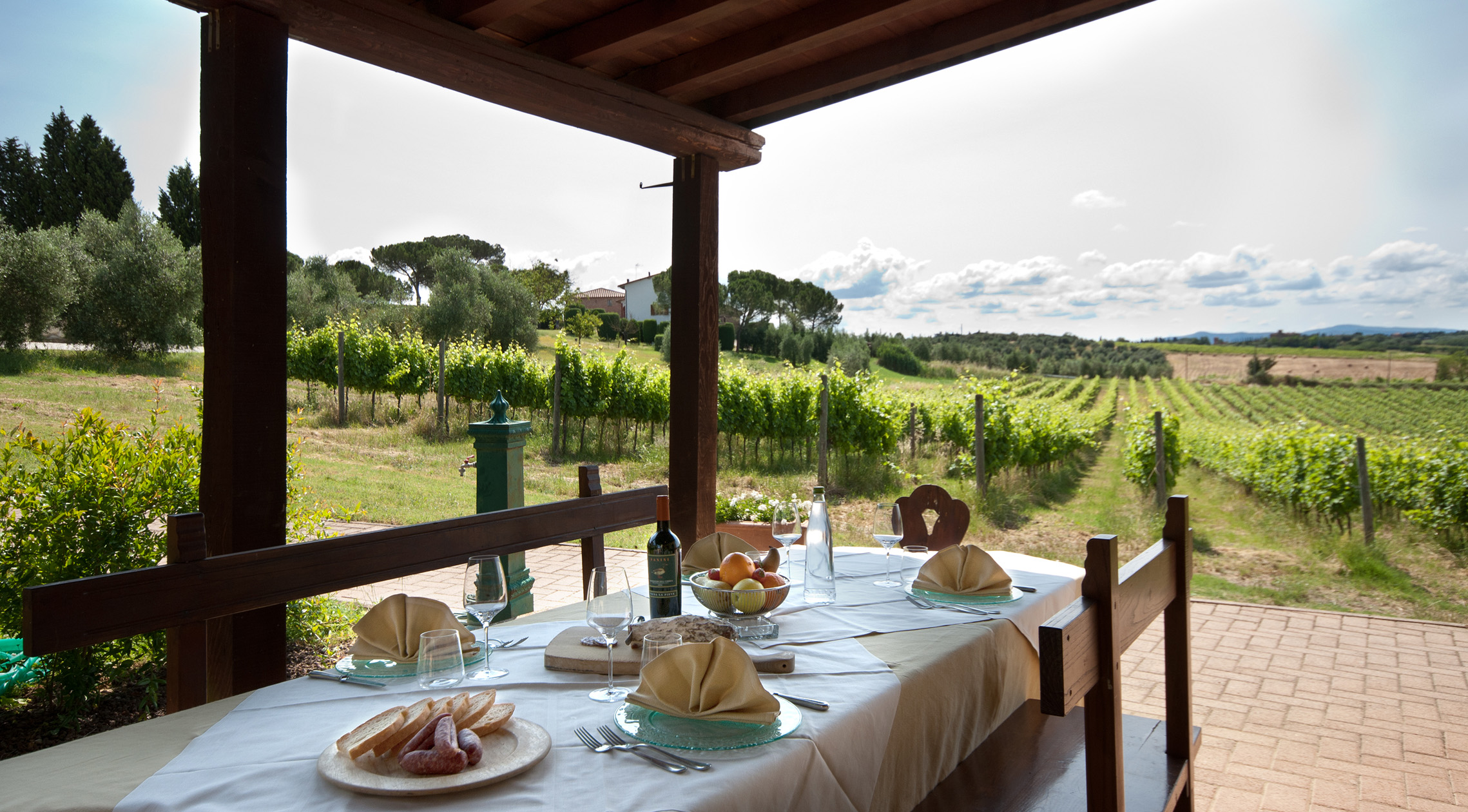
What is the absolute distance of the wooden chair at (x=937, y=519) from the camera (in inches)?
102

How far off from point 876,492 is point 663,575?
7.15 m

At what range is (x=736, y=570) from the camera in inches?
65.7

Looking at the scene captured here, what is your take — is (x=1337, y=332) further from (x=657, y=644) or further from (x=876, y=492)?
(x=657, y=644)

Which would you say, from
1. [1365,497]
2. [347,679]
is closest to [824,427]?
[1365,497]

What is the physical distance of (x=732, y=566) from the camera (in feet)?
5.48

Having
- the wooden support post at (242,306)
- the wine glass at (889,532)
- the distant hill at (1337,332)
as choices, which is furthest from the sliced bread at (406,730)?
the distant hill at (1337,332)

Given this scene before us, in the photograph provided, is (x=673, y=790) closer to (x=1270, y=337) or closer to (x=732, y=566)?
(x=732, y=566)

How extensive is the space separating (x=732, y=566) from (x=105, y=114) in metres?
20.4

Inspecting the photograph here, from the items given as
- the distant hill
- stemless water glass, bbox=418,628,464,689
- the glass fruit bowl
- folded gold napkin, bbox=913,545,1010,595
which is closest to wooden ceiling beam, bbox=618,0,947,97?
folded gold napkin, bbox=913,545,1010,595

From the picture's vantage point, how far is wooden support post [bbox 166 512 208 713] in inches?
56.2

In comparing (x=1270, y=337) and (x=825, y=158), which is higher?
(x=825, y=158)

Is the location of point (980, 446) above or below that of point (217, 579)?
below

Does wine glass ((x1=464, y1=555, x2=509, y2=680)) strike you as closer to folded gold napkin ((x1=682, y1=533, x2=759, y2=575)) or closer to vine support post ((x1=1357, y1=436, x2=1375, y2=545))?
folded gold napkin ((x1=682, y1=533, x2=759, y2=575))

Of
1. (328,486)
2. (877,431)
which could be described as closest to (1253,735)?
(877,431)
